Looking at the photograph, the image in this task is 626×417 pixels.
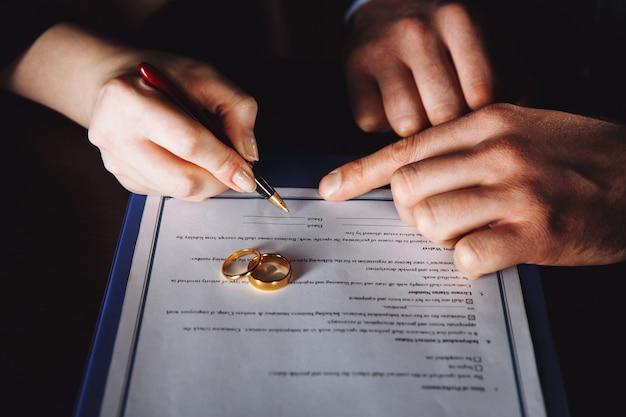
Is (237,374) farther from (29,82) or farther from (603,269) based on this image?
(29,82)

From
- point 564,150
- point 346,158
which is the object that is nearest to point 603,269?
point 564,150

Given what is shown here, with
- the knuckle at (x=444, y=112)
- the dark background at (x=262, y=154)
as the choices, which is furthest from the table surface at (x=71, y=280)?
the knuckle at (x=444, y=112)

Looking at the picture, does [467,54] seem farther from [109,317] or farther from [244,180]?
[109,317]

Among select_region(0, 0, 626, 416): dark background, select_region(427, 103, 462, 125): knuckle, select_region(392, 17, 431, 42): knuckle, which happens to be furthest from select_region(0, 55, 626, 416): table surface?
select_region(392, 17, 431, 42): knuckle

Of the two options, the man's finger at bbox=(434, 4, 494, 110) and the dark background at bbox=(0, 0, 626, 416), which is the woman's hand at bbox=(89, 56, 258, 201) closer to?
the dark background at bbox=(0, 0, 626, 416)

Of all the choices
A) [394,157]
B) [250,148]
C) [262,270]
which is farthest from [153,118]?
[394,157]

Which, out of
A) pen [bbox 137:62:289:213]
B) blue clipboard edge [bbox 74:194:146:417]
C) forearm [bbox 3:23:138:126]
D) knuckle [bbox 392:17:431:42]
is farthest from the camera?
knuckle [bbox 392:17:431:42]
